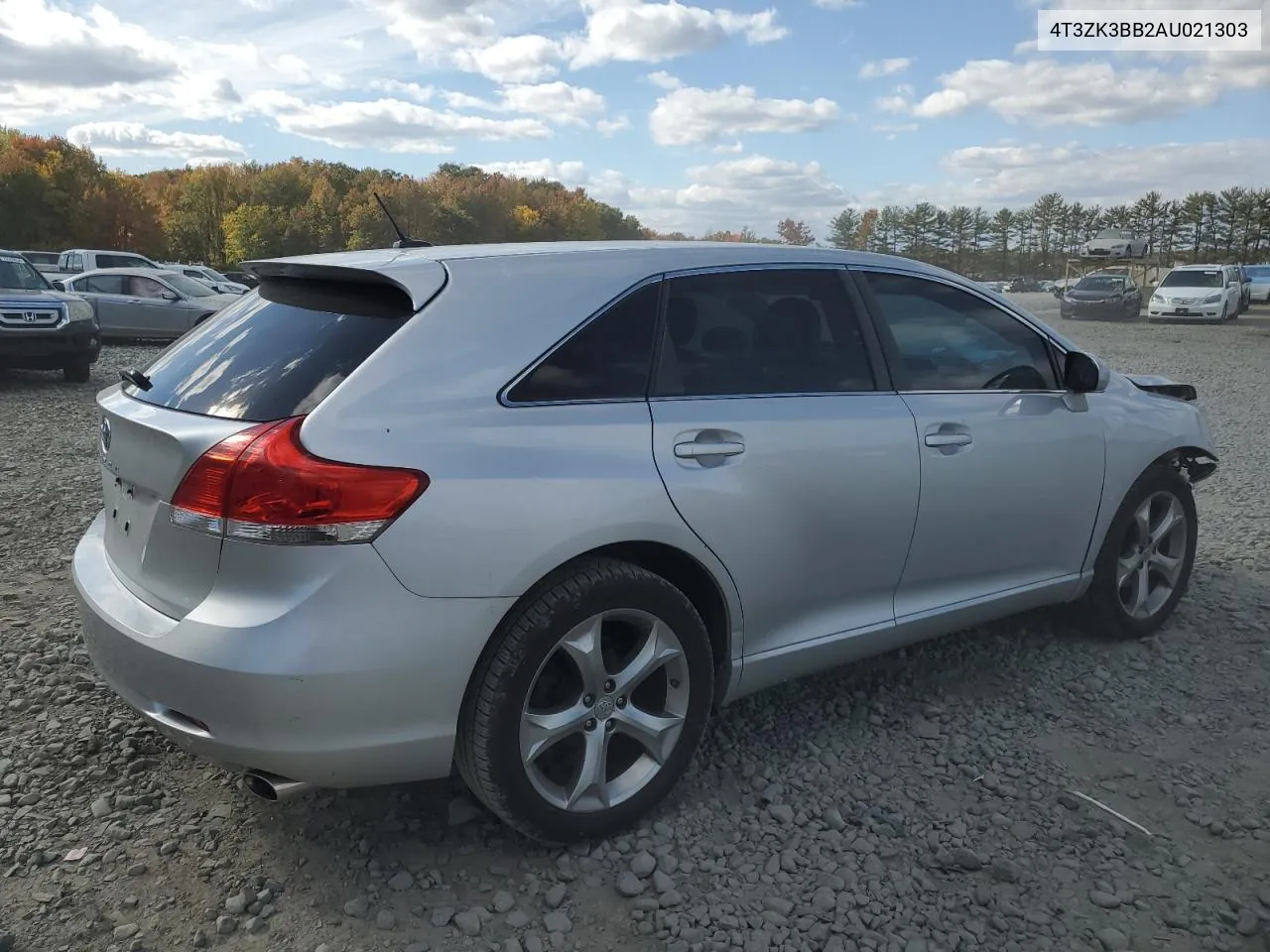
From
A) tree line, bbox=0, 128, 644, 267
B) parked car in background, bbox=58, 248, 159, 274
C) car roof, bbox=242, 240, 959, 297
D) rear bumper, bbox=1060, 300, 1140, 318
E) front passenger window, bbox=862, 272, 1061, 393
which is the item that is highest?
tree line, bbox=0, 128, 644, 267

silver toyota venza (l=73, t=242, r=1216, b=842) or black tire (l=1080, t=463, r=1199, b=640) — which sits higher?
silver toyota venza (l=73, t=242, r=1216, b=842)

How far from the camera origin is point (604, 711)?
2.78 m

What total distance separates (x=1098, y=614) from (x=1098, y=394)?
934mm

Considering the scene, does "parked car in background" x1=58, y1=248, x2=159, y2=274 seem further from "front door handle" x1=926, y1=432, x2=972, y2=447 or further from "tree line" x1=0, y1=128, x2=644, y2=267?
"front door handle" x1=926, y1=432, x2=972, y2=447

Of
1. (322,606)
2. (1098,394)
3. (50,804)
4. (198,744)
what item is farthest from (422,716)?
(1098,394)

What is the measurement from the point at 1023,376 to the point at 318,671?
2.83m

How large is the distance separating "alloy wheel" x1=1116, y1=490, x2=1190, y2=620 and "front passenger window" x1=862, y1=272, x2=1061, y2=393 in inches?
33.3

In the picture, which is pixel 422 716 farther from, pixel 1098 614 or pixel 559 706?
pixel 1098 614

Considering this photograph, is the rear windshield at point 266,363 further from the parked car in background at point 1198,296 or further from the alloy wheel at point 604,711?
the parked car in background at point 1198,296

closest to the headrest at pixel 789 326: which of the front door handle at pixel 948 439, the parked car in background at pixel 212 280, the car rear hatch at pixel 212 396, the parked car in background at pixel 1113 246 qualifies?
the front door handle at pixel 948 439

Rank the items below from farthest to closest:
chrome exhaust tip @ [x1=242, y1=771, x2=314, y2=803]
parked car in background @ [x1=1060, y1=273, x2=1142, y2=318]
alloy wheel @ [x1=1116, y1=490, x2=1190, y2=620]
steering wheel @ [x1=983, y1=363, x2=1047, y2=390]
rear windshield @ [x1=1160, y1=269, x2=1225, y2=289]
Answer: parked car in background @ [x1=1060, y1=273, x2=1142, y2=318]
rear windshield @ [x1=1160, y1=269, x2=1225, y2=289]
alloy wheel @ [x1=1116, y1=490, x2=1190, y2=620]
steering wheel @ [x1=983, y1=363, x2=1047, y2=390]
chrome exhaust tip @ [x1=242, y1=771, x2=314, y2=803]

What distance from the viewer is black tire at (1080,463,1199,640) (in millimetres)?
4207

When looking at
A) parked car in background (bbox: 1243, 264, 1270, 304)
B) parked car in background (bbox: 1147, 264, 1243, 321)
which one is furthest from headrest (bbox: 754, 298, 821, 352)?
parked car in background (bbox: 1243, 264, 1270, 304)

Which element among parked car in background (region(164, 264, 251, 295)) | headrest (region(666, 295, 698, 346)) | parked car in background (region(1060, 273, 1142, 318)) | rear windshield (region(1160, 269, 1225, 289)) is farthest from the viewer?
parked car in background (region(1060, 273, 1142, 318))
